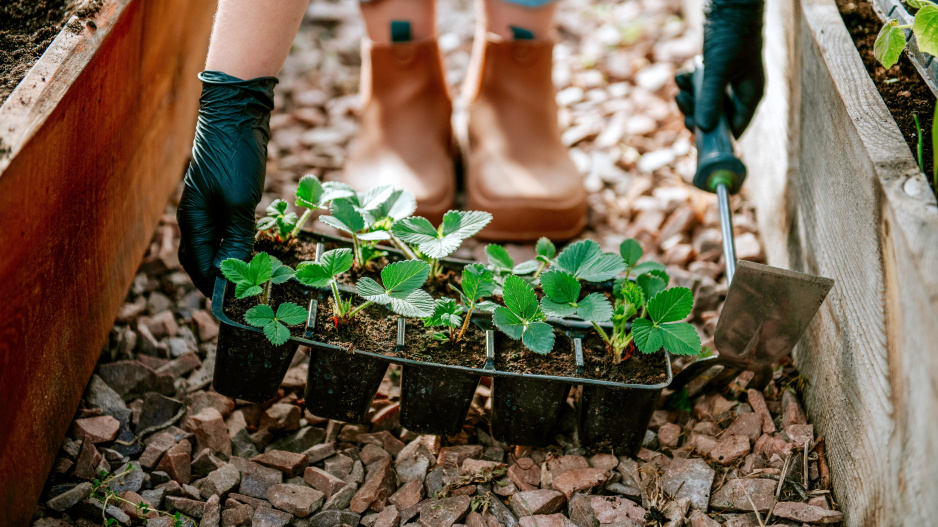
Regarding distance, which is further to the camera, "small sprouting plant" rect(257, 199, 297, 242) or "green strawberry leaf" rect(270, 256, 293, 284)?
"small sprouting plant" rect(257, 199, 297, 242)

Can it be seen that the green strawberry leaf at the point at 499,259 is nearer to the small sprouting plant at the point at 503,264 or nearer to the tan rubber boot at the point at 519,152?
the small sprouting plant at the point at 503,264

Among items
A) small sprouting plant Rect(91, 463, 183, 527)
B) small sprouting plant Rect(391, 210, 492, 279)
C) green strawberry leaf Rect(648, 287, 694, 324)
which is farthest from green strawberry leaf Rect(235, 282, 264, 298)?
green strawberry leaf Rect(648, 287, 694, 324)

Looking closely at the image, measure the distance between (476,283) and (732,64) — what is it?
684 mm

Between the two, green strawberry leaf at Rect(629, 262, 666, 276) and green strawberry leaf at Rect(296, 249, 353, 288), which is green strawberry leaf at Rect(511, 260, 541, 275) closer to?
green strawberry leaf at Rect(629, 262, 666, 276)

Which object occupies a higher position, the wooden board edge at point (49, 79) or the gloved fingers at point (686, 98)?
the wooden board edge at point (49, 79)

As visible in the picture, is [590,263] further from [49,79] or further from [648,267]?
[49,79]

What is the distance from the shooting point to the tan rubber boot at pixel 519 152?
164 centimetres

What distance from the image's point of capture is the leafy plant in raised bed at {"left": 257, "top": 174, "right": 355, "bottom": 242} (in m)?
1.15

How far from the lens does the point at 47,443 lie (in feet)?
3.38

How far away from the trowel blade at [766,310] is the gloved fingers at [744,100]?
476mm

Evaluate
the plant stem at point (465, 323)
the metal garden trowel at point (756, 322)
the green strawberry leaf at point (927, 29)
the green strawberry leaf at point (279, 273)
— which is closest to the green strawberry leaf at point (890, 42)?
the green strawberry leaf at point (927, 29)

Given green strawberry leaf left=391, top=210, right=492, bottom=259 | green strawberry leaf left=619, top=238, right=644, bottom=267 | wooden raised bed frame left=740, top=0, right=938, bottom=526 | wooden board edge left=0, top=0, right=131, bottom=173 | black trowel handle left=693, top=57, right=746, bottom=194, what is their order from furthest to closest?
black trowel handle left=693, top=57, right=746, bottom=194, green strawberry leaf left=619, top=238, right=644, bottom=267, green strawberry leaf left=391, top=210, right=492, bottom=259, wooden board edge left=0, top=0, right=131, bottom=173, wooden raised bed frame left=740, top=0, right=938, bottom=526

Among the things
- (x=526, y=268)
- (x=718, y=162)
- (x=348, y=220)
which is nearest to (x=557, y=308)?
(x=526, y=268)

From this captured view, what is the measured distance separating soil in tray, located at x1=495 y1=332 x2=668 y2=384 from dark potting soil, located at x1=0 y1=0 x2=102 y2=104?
0.80 meters
